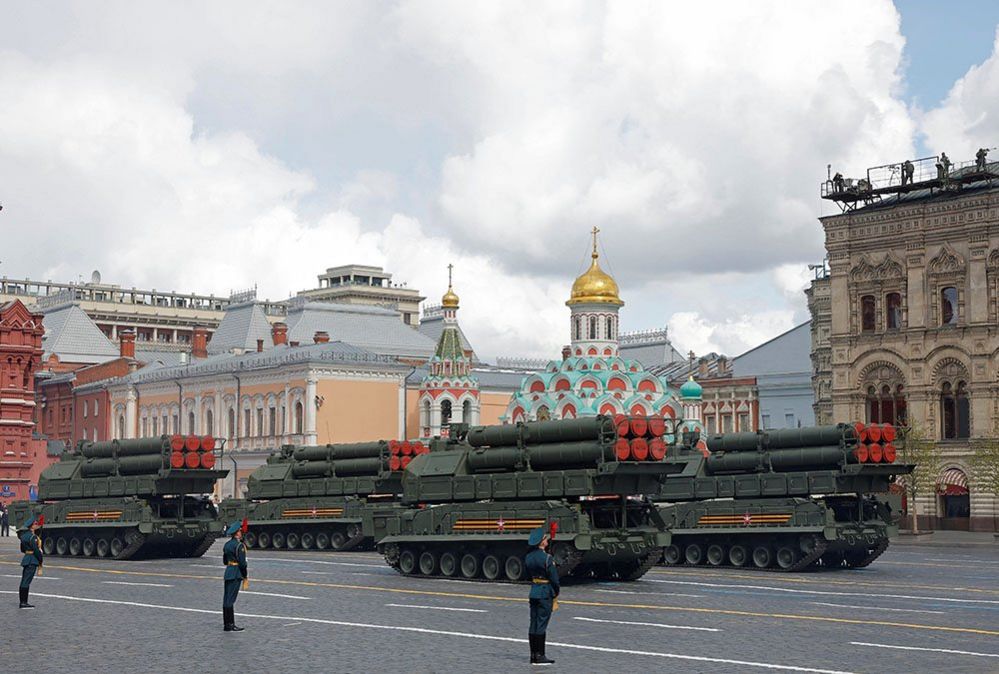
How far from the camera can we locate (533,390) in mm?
82000

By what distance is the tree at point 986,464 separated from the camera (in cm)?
5272

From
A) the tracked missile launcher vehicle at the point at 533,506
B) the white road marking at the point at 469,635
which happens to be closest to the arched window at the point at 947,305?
the tracked missile launcher vehicle at the point at 533,506

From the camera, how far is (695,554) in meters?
35.7

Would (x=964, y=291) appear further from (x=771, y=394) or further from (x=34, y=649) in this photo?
(x=34, y=649)

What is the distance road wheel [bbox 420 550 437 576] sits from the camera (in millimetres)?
31141

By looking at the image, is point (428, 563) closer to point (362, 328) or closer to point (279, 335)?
point (279, 335)

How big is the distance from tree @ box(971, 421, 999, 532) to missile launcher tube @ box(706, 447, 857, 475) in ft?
63.6

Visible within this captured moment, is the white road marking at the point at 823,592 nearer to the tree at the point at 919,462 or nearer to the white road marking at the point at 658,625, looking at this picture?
the white road marking at the point at 658,625

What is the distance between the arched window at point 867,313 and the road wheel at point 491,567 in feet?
103

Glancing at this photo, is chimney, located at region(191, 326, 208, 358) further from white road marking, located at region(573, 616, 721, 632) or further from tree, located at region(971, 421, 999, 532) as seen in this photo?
white road marking, located at region(573, 616, 721, 632)

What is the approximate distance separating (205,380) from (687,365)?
31.8 metres

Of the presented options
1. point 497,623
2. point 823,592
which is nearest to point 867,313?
point 823,592

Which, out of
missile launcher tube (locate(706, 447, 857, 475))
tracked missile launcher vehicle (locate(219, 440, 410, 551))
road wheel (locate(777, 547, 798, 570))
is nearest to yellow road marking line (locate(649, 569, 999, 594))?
road wheel (locate(777, 547, 798, 570))

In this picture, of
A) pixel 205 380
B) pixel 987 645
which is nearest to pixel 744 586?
pixel 987 645
